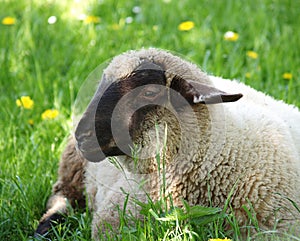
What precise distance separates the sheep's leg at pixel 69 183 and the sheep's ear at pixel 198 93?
1059mm

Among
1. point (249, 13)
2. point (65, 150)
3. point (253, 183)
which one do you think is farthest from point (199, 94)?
point (249, 13)

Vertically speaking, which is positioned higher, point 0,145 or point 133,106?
point 133,106

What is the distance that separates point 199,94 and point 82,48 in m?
2.58

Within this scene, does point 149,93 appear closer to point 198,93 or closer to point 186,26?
point 198,93

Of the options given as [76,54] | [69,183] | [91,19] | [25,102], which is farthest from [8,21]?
[69,183]

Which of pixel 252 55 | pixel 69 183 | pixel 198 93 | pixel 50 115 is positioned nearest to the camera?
pixel 198 93

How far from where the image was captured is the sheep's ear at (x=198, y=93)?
2.59m

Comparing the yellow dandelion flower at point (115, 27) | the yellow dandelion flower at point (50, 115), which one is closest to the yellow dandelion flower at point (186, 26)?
the yellow dandelion flower at point (115, 27)

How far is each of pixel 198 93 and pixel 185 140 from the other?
23cm

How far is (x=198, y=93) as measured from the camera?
8.80ft

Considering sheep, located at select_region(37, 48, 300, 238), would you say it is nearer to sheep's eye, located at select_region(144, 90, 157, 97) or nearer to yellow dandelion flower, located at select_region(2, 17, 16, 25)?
sheep's eye, located at select_region(144, 90, 157, 97)

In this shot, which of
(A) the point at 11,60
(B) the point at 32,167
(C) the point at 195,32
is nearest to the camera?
(B) the point at 32,167

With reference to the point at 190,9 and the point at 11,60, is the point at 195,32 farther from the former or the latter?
the point at 11,60

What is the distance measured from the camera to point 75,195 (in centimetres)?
371
